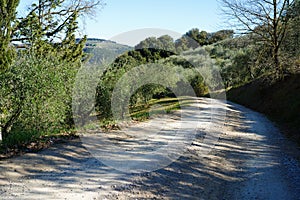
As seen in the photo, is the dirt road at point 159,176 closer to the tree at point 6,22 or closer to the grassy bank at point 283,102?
the grassy bank at point 283,102

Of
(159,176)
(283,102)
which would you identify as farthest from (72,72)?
(283,102)

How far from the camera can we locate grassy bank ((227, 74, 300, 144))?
14887mm

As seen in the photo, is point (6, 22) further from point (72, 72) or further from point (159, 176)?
point (159, 176)

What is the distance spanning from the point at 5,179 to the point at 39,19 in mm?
16949

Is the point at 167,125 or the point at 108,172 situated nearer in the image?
the point at 108,172

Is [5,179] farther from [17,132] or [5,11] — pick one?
[5,11]

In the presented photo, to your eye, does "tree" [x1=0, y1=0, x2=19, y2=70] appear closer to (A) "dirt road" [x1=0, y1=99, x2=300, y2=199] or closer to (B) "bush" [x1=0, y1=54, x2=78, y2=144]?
(B) "bush" [x1=0, y1=54, x2=78, y2=144]

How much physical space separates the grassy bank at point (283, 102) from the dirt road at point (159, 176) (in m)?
4.23

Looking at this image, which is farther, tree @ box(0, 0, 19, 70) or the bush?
tree @ box(0, 0, 19, 70)

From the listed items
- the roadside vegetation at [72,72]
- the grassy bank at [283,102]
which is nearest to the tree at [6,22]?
the roadside vegetation at [72,72]

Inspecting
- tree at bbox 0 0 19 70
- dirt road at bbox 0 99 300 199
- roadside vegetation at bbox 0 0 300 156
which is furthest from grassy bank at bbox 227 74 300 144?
tree at bbox 0 0 19 70

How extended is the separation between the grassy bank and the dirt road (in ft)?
13.9

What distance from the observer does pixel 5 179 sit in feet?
19.6

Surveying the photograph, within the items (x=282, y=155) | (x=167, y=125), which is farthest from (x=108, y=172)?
(x=167, y=125)
